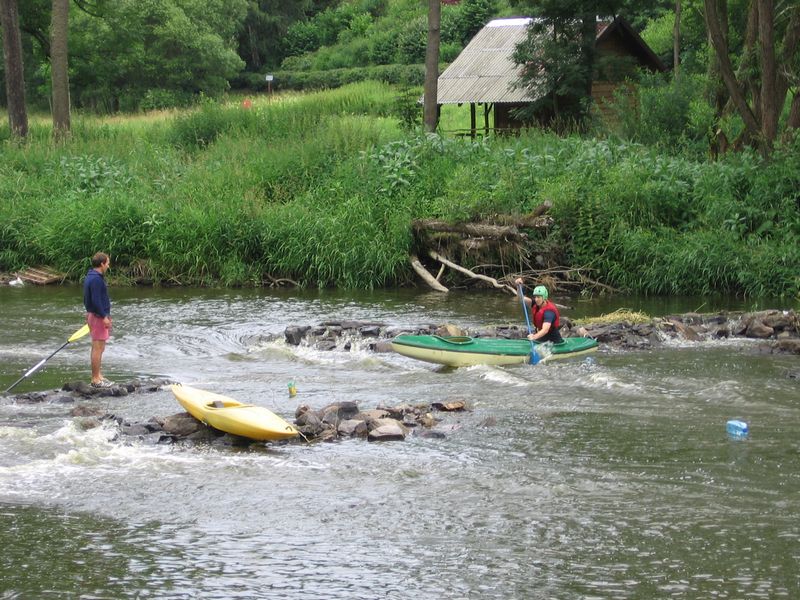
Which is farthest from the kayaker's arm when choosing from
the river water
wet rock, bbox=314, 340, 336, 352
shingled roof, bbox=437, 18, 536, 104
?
shingled roof, bbox=437, 18, 536, 104

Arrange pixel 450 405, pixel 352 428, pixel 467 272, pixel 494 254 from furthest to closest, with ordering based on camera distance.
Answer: pixel 494 254
pixel 467 272
pixel 450 405
pixel 352 428

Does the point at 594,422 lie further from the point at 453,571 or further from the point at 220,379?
the point at 220,379

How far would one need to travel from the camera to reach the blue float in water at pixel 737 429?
1045 centimetres

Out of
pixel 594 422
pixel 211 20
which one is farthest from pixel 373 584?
pixel 211 20

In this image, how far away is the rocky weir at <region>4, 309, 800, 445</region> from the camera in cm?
1059

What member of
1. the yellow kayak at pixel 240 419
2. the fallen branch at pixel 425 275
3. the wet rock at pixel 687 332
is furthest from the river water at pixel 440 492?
the fallen branch at pixel 425 275

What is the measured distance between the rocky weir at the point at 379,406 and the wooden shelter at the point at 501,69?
1581cm

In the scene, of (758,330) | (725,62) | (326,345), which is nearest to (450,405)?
(326,345)

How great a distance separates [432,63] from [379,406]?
16.5 m

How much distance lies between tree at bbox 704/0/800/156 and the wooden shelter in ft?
25.1

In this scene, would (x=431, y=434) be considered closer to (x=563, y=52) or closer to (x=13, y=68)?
(x=563, y=52)

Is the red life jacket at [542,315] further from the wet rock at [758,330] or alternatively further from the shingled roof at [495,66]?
the shingled roof at [495,66]

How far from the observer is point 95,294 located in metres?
12.7

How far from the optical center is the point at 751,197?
20875mm
